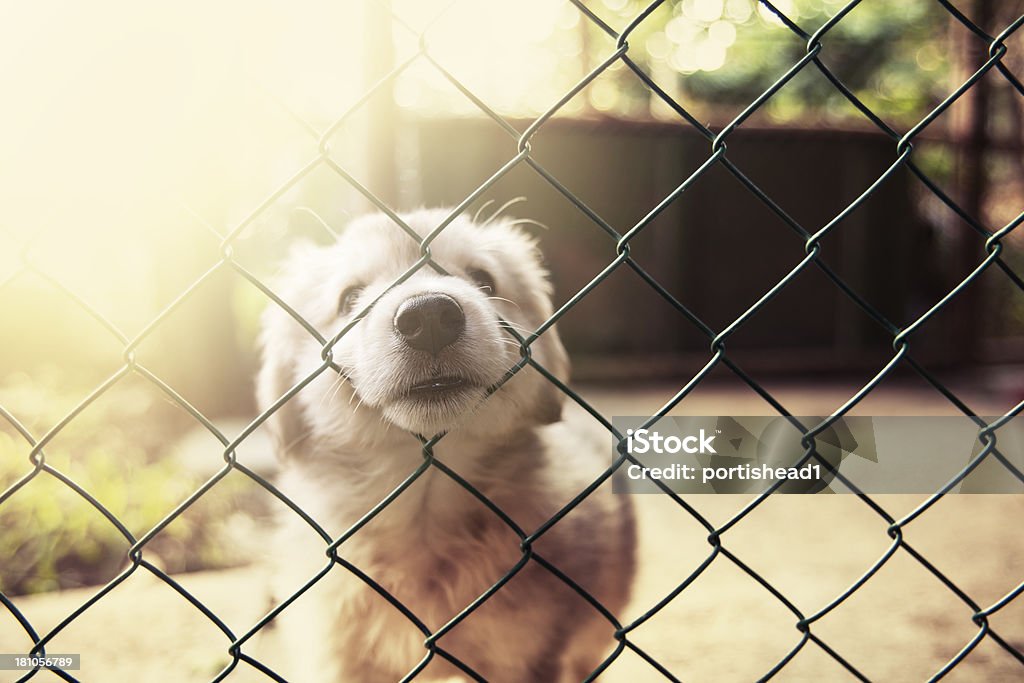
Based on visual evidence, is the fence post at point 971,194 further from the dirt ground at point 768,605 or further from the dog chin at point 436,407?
the dog chin at point 436,407

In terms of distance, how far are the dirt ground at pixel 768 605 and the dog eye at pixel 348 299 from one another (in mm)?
1060

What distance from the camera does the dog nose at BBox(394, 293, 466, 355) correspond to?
1605mm

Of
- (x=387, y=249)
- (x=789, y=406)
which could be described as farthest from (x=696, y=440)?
(x=789, y=406)

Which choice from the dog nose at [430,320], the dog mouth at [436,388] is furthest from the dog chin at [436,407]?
the dog nose at [430,320]

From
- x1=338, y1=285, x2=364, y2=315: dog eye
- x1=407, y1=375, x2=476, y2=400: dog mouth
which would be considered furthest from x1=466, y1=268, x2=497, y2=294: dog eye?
x1=407, y1=375, x2=476, y2=400: dog mouth

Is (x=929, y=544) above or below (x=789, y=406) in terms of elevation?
below

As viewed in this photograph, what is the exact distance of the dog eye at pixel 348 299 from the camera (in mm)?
2152

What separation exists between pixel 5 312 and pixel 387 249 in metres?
4.29

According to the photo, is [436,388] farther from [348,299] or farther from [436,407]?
[348,299]

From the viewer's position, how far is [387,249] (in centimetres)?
212

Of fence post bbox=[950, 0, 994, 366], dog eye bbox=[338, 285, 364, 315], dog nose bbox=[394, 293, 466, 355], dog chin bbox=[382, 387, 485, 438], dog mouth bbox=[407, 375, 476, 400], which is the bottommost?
dog chin bbox=[382, 387, 485, 438]

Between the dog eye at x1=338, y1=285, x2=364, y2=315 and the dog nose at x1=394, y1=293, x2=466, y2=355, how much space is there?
544mm

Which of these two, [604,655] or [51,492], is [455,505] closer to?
[604,655]

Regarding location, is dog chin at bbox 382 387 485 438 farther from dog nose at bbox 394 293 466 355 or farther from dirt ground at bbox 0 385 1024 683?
dirt ground at bbox 0 385 1024 683
